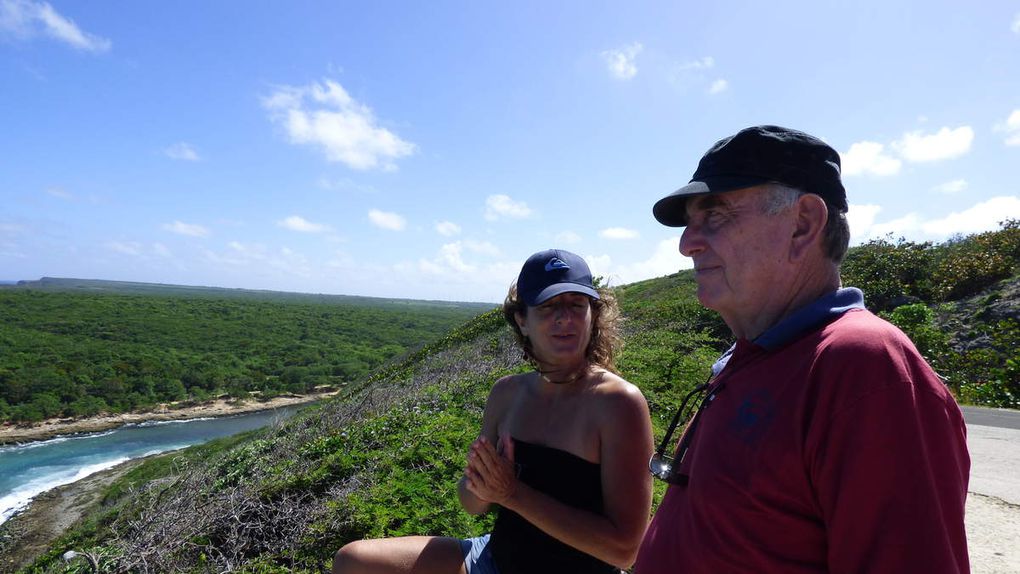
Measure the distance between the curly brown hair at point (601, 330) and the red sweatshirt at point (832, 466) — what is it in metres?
1.17

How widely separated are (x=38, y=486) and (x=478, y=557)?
21439 mm

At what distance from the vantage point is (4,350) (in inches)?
1470

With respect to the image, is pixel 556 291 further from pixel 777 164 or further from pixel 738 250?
pixel 777 164

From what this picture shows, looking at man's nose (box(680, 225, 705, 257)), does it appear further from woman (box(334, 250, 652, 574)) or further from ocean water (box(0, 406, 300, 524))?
ocean water (box(0, 406, 300, 524))

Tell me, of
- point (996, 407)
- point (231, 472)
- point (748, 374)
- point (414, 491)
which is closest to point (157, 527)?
point (414, 491)

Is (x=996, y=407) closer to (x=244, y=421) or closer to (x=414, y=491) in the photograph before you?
(x=414, y=491)

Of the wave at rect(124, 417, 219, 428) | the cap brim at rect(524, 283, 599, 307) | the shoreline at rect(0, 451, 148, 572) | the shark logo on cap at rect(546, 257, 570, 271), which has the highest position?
the shark logo on cap at rect(546, 257, 570, 271)

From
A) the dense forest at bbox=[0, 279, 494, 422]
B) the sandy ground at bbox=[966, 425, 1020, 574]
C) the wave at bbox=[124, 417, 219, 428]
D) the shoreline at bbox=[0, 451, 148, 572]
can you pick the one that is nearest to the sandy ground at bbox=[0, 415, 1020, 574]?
the sandy ground at bbox=[966, 425, 1020, 574]

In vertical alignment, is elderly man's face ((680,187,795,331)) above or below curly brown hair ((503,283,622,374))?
above

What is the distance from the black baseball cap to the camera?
4.19 ft

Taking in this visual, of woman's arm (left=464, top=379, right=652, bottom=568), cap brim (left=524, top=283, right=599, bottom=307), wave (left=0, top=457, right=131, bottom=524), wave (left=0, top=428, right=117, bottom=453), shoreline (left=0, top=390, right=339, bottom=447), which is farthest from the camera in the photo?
shoreline (left=0, top=390, right=339, bottom=447)

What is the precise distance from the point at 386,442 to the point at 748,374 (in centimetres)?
481

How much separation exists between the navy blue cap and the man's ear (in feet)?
3.51

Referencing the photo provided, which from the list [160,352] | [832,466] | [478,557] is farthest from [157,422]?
[832,466]
